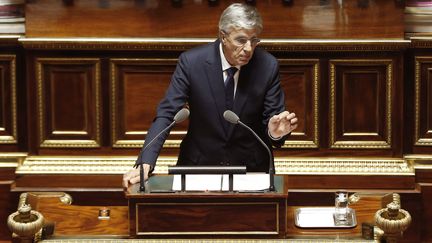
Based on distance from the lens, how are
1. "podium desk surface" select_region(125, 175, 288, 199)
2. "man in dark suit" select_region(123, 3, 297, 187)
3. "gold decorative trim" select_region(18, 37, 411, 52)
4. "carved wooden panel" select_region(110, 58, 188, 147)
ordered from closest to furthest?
1. "podium desk surface" select_region(125, 175, 288, 199)
2. "man in dark suit" select_region(123, 3, 297, 187)
3. "gold decorative trim" select_region(18, 37, 411, 52)
4. "carved wooden panel" select_region(110, 58, 188, 147)

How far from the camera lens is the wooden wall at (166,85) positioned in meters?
4.93

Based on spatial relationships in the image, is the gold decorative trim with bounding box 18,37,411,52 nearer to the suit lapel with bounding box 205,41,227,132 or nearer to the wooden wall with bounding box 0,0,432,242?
the wooden wall with bounding box 0,0,432,242

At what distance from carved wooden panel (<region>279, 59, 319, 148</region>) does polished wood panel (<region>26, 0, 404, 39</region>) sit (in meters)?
0.15

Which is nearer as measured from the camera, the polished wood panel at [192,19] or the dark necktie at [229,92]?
the dark necktie at [229,92]

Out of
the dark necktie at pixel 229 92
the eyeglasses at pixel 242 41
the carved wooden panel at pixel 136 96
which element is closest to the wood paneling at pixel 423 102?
the carved wooden panel at pixel 136 96

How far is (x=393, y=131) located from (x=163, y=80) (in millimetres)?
1186

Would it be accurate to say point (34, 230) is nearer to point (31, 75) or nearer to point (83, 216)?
point (83, 216)

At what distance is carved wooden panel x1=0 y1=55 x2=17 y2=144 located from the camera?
5.05 m

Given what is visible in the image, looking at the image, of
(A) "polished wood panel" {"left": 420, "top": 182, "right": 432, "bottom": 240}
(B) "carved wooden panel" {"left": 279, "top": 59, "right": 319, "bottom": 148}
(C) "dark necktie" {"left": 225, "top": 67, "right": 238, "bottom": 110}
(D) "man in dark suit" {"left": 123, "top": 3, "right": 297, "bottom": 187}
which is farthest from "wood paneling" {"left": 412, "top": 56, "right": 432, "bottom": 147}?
(C) "dark necktie" {"left": 225, "top": 67, "right": 238, "bottom": 110}

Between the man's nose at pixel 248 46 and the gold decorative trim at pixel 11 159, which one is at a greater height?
the man's nose at pixel 248 46

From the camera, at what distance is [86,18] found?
16.2ft

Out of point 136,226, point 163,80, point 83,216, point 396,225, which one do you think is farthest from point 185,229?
point 163,80

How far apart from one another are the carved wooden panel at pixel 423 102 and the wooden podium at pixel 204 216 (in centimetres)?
203

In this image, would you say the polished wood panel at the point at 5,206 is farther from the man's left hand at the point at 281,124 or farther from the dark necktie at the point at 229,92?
the man's left hand at the point at 281,124
